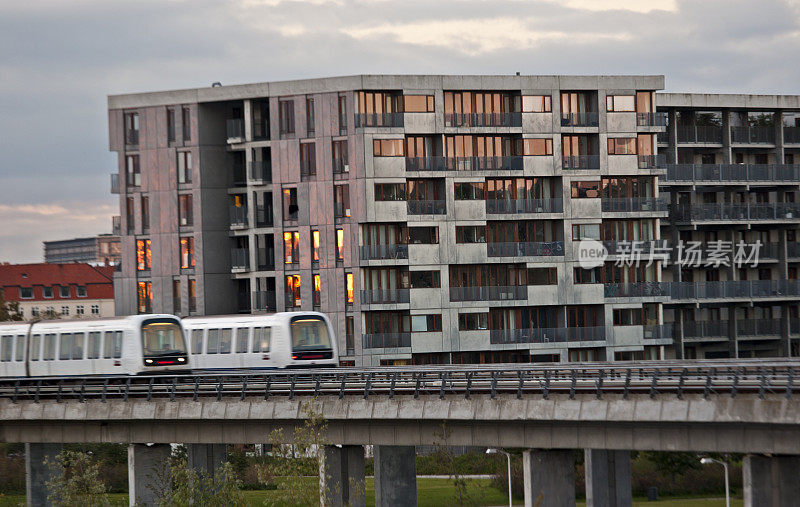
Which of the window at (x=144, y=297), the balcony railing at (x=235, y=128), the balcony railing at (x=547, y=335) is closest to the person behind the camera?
the balcony railing at (x=547, y=335)

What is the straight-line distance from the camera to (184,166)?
257ft

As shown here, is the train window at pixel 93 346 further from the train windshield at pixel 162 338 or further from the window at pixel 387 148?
the window at pixel 387 148

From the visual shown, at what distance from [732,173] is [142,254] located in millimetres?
41774

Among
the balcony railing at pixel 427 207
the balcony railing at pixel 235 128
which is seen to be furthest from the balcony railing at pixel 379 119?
the balcony railing at pixel 235 128

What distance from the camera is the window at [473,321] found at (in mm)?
74250

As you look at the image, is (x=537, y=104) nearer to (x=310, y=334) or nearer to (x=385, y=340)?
(x=385, y=340)

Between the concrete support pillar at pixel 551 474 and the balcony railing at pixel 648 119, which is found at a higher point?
the balcony railing at pixel 648 119

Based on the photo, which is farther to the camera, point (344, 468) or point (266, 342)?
point (266, 342)

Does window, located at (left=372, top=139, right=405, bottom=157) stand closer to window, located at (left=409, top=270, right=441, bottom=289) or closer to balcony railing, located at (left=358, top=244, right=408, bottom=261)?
balcony railing, located at (left=358, top=244, right=408, bottom=261)

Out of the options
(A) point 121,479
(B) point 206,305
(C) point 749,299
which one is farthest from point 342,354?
(C) point 749,299

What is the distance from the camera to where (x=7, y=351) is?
52.9 meters

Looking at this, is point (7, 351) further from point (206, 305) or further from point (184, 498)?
point (206, 305)

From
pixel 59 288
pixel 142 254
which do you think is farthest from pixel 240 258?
pixel 59 288

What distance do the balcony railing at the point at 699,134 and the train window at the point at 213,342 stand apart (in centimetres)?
4432
